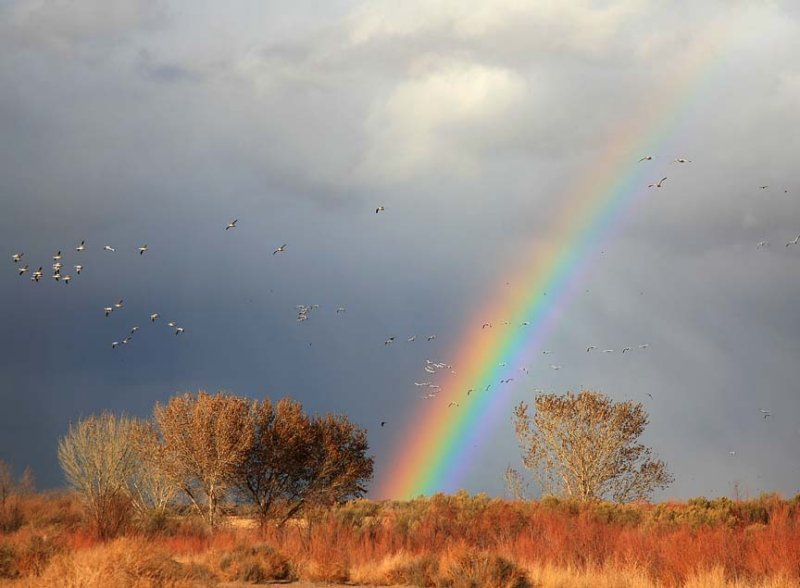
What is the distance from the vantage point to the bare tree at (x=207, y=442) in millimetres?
44031

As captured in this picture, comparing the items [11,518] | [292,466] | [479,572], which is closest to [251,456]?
[292,466]

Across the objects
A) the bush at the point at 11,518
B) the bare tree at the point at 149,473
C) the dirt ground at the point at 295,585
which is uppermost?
the bare tree at the point at 149,473

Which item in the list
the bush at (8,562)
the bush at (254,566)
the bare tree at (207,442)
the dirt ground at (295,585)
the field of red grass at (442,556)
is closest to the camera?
the field of red grass at (442,556)

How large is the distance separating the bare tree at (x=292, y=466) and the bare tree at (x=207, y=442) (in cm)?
137

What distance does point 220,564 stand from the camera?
26375mm

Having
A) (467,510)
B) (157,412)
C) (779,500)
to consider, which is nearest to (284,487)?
(157,412)

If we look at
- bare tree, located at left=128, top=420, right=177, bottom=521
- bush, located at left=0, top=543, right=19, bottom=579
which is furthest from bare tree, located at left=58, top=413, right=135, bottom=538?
bush, located at left=0, top=543, right=19, bottom=579

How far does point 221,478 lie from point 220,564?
18739mm

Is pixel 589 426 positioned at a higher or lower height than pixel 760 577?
higher

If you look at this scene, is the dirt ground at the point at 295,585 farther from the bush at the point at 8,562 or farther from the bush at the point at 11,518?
the bush at the point at 11,518

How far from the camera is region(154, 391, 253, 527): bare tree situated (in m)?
44.0

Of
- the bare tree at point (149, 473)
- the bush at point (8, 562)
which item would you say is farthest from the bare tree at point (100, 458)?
the bush at point (8, 562)

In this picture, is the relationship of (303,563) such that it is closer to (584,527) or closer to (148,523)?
(584,527)

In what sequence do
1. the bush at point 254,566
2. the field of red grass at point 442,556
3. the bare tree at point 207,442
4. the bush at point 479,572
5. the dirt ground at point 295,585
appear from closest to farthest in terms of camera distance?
the field of red grass at point 442,556 → the bush at point 479,572 → the dirt ground at point 295,585 → the bush at point 254,566 → the bare tree at point 207,442
